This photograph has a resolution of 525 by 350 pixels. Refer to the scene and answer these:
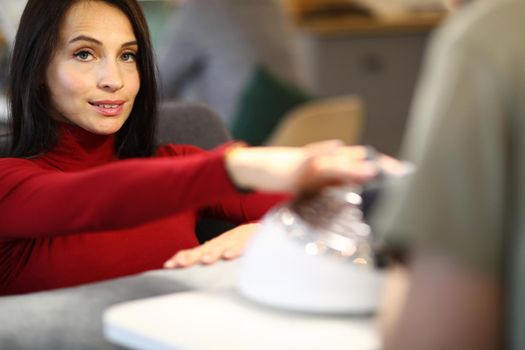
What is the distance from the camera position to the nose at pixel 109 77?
1917 millimetres

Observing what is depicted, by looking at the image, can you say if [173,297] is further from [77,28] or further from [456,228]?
[77,28]

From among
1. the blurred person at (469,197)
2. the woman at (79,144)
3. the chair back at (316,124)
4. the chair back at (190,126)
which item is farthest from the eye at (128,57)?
the chair back at (316,124)

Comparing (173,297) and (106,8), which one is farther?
(106,8)

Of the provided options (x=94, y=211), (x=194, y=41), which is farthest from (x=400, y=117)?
(x=94, y=211)

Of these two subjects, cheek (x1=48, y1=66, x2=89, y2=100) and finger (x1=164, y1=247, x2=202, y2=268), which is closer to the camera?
finger (x1=164, y1=247, x2=202, y2=268)

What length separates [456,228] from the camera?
858 millimetres

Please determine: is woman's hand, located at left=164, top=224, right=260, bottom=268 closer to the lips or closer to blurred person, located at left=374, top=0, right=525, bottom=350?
the lips

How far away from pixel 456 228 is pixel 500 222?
0.11ft

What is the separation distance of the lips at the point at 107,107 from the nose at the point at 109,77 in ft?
0.08

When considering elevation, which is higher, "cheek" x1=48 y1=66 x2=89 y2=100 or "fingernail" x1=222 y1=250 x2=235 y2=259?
"cheek" x1=48 y1=66 x2=89 y2=100

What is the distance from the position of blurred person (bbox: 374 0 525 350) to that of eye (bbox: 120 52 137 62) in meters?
1.15

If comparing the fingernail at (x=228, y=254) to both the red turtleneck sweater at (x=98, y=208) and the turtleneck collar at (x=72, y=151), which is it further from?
the turtleneck collar at (x=72, y=151)

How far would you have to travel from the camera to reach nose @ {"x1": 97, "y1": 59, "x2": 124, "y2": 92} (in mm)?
1917

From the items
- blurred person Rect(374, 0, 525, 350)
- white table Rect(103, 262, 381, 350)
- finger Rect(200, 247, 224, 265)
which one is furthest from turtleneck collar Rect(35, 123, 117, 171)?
blurred person Rect(374, 0, 525, 350)
